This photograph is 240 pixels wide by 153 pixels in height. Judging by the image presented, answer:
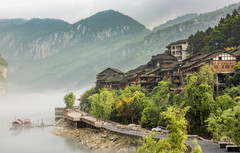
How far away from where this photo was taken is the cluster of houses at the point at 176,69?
66.2m

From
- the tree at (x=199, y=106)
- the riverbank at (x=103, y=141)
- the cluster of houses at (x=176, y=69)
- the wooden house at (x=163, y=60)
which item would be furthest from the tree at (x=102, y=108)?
the wooden house at (x=163, y=60)

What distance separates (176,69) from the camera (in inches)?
3250

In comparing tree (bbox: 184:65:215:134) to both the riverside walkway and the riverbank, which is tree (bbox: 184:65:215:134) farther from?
the riverbank

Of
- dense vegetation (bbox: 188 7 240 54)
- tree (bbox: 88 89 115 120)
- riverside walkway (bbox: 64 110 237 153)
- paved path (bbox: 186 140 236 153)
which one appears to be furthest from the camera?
dense vegetation (bbox: 188 7 240 54)

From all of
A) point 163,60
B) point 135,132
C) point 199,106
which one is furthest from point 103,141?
point 163,60

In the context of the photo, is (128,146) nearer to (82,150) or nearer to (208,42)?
(82,150)

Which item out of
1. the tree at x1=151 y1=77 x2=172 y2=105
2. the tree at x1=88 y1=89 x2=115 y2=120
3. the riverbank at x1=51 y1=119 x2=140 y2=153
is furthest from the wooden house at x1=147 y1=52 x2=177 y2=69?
the riverbank at x1=51 y1=119 x2=140 y2=153

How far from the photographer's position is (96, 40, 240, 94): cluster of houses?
66250 mm

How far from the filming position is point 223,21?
97.9 meters

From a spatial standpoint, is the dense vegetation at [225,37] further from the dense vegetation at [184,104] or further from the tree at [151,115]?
the tree at [151,115]

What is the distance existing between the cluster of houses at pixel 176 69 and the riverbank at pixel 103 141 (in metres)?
22.7

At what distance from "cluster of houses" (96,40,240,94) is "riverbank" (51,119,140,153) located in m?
22.7

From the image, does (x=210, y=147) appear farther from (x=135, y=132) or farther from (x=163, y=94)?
(x=163, y=94)

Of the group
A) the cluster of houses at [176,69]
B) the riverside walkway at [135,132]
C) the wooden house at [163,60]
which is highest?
the wooden house at [163,60]
